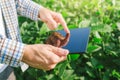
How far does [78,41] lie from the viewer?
222 centimetres

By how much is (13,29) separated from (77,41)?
37cm

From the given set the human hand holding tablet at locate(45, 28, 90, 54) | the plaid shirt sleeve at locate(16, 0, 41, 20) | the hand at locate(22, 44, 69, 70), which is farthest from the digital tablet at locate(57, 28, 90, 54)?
the hand at locate(22, 44, 69, 70)

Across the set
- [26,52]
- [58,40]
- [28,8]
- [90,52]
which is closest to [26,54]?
[26,52]

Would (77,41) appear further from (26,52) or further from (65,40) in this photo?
(26,52)

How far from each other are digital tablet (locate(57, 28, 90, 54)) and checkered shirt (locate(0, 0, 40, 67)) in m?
0.26

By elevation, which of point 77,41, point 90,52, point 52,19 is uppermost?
point 52,19

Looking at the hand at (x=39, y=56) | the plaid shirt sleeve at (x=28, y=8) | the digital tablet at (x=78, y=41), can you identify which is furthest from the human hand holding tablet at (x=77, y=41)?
the hand at (x=39, y=56)

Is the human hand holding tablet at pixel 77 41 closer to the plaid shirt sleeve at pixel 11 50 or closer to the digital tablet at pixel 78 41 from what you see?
the digital tablet at pixel 78 41

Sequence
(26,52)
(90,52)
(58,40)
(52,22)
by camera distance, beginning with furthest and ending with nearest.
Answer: (90,52), (52,22), (58,40), (26,52)

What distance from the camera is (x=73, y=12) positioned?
3490mm

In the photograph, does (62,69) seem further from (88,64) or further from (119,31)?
(119,31)

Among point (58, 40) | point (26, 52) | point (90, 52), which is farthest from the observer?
point (90, 52)

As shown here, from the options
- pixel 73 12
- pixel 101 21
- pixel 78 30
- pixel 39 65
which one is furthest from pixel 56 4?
pixel 39 65

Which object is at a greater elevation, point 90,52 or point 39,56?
point 39,56
